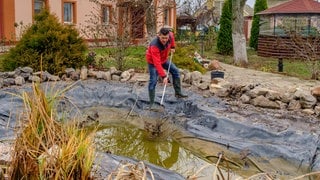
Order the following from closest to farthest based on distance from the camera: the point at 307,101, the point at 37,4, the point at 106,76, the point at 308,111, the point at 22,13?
the point at 308,111 < the point at 307,101 < the point at 106,76 < the point at 22,13 < the point at 37,4

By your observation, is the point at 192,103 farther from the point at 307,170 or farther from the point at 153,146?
the point at 307,170

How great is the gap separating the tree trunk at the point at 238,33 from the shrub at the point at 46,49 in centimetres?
686

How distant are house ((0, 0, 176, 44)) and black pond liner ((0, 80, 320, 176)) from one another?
3361 mm

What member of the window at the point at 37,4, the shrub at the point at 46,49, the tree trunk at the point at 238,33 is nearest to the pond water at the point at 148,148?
the shrub at the point at 46,49

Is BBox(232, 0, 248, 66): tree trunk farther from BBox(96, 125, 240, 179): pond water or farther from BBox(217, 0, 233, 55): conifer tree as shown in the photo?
BBox(96, 125, 240, 179): pond water

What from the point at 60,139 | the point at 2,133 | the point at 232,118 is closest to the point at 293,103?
the point at 232,118

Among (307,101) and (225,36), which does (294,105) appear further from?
(225,36)

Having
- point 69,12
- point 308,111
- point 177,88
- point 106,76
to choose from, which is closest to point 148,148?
point 177,88

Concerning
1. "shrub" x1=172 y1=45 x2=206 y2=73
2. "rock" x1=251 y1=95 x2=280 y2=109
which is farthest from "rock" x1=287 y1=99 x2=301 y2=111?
"shrub" x1=172 y1=45 x2=206 y2=73

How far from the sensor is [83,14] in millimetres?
21109

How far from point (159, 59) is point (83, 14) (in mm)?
14174

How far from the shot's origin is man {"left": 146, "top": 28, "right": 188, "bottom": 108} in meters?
7.59

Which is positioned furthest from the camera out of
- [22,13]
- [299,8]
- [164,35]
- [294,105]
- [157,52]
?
[299,8]

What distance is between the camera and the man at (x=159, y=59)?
7590 mm
